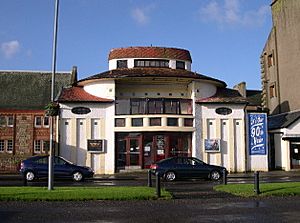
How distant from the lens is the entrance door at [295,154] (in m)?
Result: 34.4

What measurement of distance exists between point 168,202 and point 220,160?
19333 mm

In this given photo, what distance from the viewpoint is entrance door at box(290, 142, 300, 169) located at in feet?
113

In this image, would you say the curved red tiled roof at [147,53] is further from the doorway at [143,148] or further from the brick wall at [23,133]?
the brick wall at [23,133]

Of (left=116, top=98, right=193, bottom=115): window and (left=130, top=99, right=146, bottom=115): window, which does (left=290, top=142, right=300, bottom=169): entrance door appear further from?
(left=130, top=99, right=146, bottom=115): window

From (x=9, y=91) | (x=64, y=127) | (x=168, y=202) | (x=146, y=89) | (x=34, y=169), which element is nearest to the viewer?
(x=168, y=202)

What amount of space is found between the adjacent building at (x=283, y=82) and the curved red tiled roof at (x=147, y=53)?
33.5 feet

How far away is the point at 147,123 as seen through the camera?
32250 millimetres

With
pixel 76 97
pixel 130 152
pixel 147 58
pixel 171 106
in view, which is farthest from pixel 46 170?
pixel 147 58

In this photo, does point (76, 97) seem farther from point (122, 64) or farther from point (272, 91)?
point (272, 91)

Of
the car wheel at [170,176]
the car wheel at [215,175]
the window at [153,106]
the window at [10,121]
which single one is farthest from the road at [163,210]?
the window at [10,121]

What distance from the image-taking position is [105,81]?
33.2m

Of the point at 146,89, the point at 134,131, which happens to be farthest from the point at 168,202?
the point at 146,89

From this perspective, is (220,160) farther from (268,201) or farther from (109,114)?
(268,201)

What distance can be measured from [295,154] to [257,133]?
388 cm
